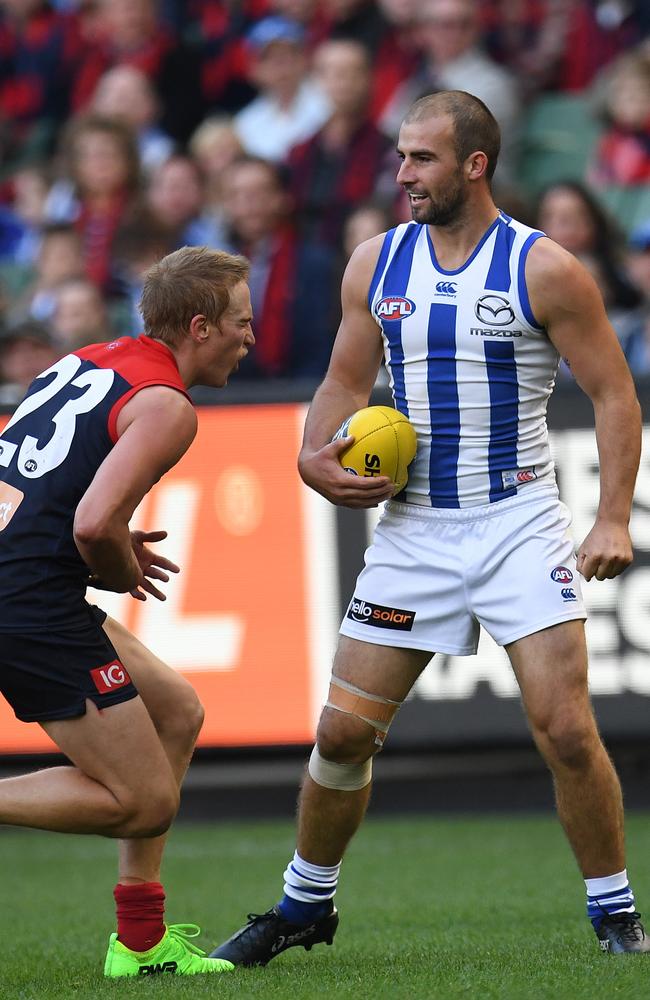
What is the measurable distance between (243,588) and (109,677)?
149 inches

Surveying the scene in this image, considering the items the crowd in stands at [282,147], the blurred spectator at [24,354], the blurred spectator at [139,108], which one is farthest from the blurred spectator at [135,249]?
the blurred spectator at [139,108]

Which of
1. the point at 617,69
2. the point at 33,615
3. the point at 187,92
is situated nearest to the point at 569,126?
the point at 617,69

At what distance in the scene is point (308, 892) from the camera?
4801 mm

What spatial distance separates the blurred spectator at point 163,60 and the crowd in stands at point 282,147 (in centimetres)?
2

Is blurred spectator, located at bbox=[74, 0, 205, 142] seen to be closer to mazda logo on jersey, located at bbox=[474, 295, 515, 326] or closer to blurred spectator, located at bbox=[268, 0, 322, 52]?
blurred spectator, located at bbox=[268, 0, 322, 52]

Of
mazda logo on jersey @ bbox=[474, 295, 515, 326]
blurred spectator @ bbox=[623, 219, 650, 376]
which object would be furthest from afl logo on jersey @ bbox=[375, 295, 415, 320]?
blurred spectator @ bbox=[623, 219, 650, 376]

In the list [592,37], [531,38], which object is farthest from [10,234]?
[592,37]

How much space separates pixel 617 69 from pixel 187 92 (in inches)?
145

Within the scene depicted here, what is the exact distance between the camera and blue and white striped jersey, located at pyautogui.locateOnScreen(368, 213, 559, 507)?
464cm

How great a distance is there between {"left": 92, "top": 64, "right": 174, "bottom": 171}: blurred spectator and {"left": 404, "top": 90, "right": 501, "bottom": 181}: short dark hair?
24.3 feet

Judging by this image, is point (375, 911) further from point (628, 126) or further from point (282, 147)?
point (282, 147)

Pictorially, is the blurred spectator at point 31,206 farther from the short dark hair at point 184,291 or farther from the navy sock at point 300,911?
the navy sock at point 300,911

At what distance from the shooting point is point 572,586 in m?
4.57

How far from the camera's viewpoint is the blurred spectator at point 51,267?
34.9 feet
